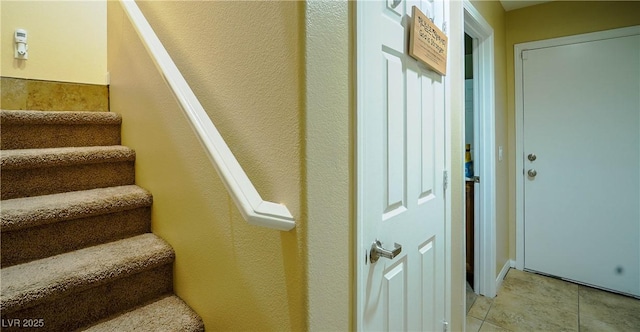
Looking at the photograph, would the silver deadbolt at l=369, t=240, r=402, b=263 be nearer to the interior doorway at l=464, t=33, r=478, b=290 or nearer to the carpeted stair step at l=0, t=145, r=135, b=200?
the carpeted stair step at l=0, t=145, r=135, b=200

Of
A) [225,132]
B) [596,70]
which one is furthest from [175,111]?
[596,70]

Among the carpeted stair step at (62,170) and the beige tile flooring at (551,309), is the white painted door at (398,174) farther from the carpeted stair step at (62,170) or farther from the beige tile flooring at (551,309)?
the carpeted stair step at (62,170)

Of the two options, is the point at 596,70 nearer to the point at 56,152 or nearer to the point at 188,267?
the point at 188,267

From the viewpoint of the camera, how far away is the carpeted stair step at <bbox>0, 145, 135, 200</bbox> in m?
1.24

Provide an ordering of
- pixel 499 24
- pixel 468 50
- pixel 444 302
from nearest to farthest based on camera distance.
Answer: pixel 444 302, pixel 499 24, pixel 468 50

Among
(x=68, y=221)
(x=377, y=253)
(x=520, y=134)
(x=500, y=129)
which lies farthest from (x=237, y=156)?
(x=520, y=134)

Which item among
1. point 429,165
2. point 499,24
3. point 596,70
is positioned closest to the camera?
point 429,165

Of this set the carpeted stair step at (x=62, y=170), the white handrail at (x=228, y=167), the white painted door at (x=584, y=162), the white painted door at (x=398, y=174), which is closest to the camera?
the white handrail at (x=228, y=167)

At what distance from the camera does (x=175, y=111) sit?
44.6 inches

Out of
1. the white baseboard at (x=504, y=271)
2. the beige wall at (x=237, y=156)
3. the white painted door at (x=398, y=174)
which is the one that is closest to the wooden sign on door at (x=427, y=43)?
the white painted door at (x=398, y=174)

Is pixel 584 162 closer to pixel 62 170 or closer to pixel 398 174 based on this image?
pixel 398 174

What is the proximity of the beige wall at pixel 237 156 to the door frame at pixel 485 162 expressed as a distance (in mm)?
1915

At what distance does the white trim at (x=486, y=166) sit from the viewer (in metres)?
2.24

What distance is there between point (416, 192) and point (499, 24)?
2204mm
